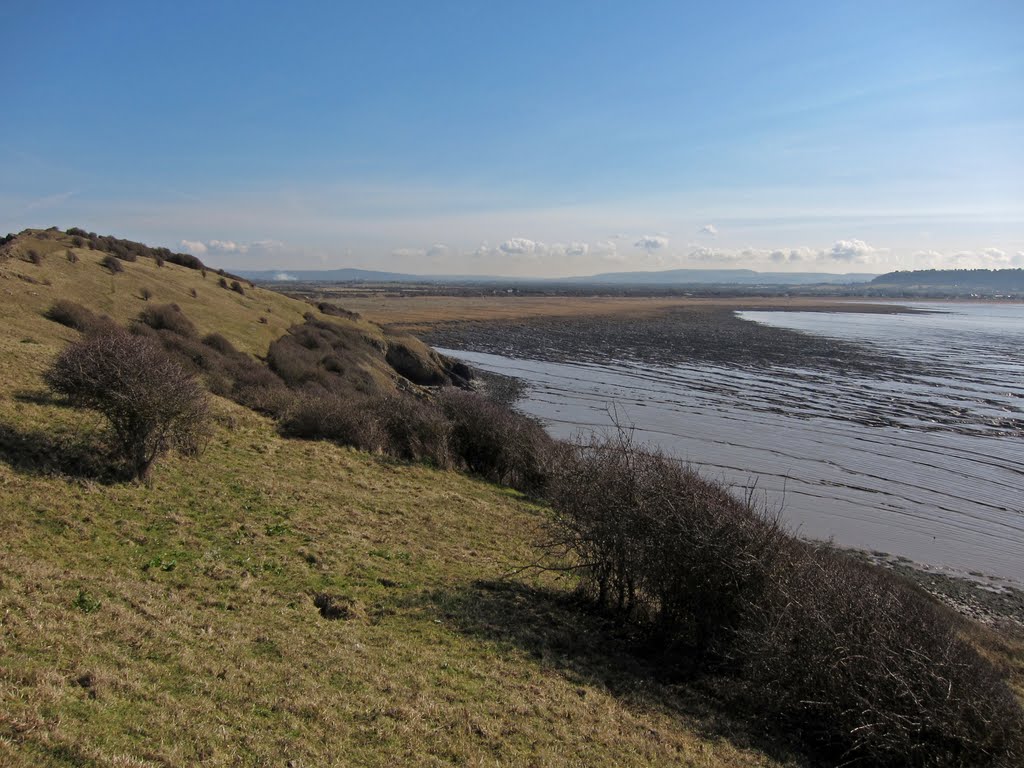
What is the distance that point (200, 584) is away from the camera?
1105 centimetres

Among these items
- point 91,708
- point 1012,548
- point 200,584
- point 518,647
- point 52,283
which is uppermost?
point 52,283

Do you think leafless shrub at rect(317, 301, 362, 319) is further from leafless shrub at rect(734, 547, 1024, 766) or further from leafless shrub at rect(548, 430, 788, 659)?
leafless shrub at rect(734, 547, 1024, 766)

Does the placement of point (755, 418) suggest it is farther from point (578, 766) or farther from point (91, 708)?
point (91, 708)

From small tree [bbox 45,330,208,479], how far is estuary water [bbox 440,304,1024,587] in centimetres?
1399

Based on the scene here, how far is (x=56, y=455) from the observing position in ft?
47.8

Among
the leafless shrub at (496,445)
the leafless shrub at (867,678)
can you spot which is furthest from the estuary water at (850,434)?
the leafless shrub at (496,445)

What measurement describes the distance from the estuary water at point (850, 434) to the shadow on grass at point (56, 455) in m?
14.7

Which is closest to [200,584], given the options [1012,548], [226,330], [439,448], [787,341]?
[439,448]

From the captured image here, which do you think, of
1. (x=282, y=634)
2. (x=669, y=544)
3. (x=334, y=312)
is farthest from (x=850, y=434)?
(x=334, y=312)

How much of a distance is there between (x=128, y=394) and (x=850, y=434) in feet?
116

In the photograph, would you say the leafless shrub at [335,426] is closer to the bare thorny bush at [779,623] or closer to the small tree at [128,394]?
→ the small tree at [128,394]

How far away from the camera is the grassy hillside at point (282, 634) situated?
22.8 feet

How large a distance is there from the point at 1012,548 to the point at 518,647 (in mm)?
20398

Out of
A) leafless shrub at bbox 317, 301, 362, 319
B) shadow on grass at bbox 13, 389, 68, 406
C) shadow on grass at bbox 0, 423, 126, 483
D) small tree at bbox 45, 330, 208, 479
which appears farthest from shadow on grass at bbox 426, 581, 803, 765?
leafless shrub at bbox 317, 301, 362, 319
